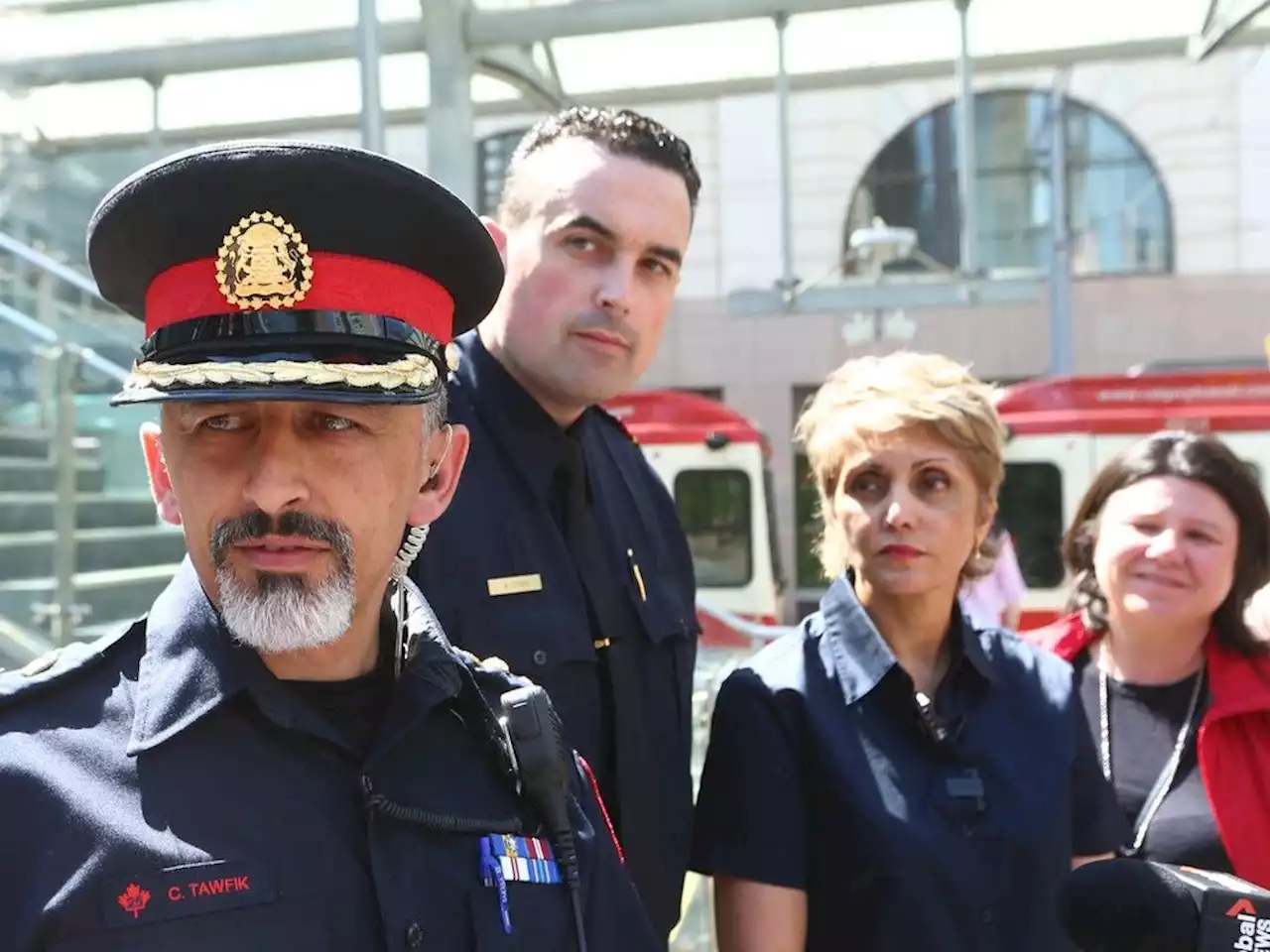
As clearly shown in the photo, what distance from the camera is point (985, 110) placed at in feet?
49.0

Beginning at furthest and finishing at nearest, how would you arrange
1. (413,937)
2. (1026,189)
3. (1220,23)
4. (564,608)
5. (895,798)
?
(1026,189), (1220,23), (564,608), (895,798), (413,937)

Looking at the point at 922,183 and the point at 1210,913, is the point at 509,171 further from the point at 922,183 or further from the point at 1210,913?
the point at 922,183

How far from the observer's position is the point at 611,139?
7.20ft

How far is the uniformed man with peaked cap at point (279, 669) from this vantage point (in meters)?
1.19

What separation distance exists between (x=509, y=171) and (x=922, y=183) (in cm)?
1379

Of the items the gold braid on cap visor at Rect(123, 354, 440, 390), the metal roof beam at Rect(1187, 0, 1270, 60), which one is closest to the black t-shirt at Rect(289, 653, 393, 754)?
the gold braid on cap visor at Rect(123, 354, 440, 390)

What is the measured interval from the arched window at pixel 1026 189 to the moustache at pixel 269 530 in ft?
47.3

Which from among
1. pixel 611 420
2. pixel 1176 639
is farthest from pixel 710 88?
pixel 1176 639

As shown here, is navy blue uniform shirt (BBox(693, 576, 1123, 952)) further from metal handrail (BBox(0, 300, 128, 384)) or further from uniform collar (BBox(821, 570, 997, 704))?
metal handrail (BBox(0, 300, 128, 384))

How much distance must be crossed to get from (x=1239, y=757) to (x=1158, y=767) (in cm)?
15

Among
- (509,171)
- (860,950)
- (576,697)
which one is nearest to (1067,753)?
(860,950)

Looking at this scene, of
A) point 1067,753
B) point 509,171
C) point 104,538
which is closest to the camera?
point 1067,753

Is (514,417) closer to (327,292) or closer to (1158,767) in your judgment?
(327,292)

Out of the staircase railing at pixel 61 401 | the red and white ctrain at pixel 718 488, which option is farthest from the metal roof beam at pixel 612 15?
the red and white ctrain at pixel 718 488
